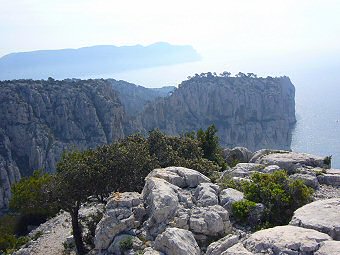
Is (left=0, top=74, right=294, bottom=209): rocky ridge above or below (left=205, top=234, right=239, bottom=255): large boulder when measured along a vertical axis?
below

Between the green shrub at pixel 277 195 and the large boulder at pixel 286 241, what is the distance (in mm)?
3775

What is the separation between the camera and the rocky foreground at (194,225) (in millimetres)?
11633

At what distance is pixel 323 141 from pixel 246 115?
22885 mm

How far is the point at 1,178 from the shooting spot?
6544 centimetres

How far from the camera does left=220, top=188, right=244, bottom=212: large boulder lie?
16.5 m

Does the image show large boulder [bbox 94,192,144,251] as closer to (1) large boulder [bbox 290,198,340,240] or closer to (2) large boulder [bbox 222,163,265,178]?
(1) large boulder [bbox 290,198,340,240]

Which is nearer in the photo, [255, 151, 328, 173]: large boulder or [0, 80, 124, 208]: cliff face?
[255, 151, 328, 173]: large boulder

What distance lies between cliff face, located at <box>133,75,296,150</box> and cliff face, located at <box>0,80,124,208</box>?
20.1m

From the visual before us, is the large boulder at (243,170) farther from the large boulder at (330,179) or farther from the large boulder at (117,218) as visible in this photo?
the large boulder at (117,218)

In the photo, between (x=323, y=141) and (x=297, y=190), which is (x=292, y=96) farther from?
(x=297, y=190)

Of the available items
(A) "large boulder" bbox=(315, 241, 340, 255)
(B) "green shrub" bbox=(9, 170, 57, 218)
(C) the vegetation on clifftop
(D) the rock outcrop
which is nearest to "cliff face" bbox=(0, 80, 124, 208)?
→ (B) "green shrub" bbox=(9, 170, 57, 218)

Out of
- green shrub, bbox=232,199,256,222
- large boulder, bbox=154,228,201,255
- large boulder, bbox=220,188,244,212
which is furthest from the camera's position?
large boulder, bbox=220,188,244,212

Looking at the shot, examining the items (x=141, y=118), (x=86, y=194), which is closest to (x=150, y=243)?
(x=86, y=194)

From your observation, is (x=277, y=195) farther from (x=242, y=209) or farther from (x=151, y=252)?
(x=151, y=252)
